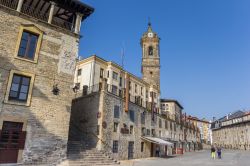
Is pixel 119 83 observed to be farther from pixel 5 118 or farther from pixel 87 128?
pixel 5 118

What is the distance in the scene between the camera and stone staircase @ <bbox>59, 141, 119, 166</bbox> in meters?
15.2

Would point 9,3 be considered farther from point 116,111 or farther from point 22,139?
point 116,111

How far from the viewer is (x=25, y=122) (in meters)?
13.5

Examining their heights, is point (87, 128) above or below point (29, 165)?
above

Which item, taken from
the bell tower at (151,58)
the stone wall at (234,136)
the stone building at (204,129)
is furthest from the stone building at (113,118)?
the stone building at (204,129)

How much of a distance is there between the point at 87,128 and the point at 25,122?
9.18 meters

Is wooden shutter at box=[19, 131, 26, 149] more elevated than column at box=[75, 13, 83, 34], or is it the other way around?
column at box=[75, 13, 83, 34]

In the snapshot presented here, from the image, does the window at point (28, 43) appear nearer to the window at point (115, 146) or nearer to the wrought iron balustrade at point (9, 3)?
the wrought iron balustrade at point (9, 3)

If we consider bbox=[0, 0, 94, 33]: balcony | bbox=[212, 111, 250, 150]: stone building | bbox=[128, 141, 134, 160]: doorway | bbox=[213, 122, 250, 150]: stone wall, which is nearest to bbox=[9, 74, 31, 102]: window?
bbox=[0, 0, 94, 33]: balcony

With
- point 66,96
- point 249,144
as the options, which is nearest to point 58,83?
point 66,96

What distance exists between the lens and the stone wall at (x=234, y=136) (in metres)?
65.4

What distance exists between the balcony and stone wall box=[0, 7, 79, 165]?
2.81 feet

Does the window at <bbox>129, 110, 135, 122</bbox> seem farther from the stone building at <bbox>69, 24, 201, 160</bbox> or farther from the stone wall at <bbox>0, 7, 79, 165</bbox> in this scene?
the stone wall at <bbox>0, 7, 79, 165</bbox>

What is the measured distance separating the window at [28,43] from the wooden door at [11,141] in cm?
440
